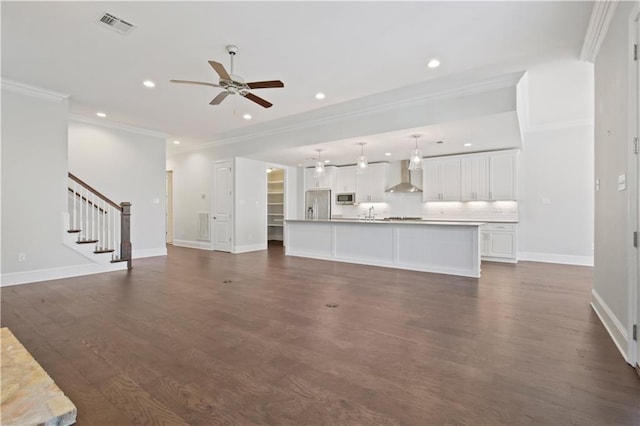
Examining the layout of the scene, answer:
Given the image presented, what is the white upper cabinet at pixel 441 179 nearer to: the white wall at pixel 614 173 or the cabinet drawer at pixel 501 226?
the cabinet drawer at pixel 501 226

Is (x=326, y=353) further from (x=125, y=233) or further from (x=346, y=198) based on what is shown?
(x=346, y=198)

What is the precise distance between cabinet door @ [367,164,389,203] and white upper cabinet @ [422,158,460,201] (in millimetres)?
1108

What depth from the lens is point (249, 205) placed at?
8.45 metres

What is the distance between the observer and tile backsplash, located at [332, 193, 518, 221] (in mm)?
7023

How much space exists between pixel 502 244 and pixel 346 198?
13.9 ft

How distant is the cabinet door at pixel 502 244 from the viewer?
6473mm

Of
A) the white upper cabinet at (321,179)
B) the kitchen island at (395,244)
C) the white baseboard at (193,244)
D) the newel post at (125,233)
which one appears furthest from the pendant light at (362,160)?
the white baseboard at (193,244)

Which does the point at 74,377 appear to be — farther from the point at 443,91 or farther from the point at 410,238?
the point at 443,91

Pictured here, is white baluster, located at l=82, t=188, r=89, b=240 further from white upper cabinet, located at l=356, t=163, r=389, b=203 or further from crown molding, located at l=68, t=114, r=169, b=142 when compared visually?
white upper cabinet, located at l=356, t=163, r=389, b=203

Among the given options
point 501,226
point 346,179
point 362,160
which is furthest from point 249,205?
point 501,226

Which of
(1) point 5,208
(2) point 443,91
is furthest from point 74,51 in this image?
(2) point 443,91

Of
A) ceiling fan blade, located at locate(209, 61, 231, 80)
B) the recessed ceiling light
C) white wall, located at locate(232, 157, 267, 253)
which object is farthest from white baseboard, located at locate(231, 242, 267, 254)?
the recessed ceiling light

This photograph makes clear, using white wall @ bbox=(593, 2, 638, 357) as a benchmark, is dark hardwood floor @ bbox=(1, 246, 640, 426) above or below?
below

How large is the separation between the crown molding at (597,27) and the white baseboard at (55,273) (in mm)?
7591
